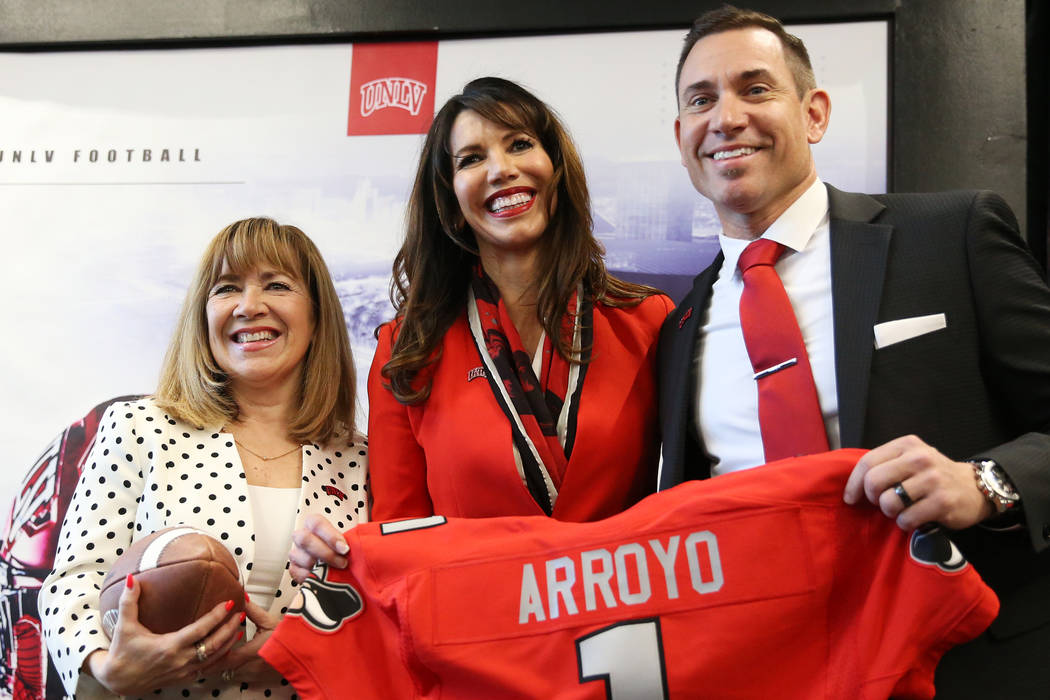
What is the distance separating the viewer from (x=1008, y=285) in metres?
1.39

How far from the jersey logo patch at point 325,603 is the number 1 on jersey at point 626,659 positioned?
364 mm

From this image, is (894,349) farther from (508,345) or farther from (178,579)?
(178,579)

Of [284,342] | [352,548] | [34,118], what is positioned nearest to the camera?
[352,548]

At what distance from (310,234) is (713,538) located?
1959 millimetres

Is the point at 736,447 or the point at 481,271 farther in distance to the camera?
the point at 481,271

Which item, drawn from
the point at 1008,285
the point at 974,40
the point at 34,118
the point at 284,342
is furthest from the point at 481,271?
the point at 34,118

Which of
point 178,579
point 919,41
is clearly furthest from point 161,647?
point 919,41

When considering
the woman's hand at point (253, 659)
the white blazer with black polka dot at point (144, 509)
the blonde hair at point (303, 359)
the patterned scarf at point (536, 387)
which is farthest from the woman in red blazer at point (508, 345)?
the woman's hand at point (253, 659)

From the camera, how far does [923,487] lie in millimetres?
1186

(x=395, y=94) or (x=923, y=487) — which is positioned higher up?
(x=395, y=94)

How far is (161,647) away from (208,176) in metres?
1.86

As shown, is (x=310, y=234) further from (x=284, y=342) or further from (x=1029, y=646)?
(x=1029, y=646)

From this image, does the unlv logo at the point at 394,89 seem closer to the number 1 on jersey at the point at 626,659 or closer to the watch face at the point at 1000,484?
the number 1 on jersey at the point at 626,659

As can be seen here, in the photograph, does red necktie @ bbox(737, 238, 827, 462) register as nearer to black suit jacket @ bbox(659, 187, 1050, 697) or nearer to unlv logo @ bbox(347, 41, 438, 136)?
black suit jacket @ bbox(659, 187, 1050, 697)
